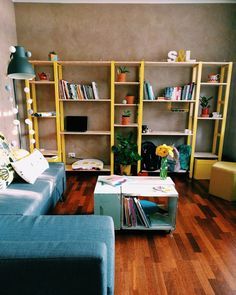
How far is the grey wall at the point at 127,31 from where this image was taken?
3.37 metres

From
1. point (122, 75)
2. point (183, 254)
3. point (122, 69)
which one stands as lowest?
point (183, 254)

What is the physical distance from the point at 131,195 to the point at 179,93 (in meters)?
2.18

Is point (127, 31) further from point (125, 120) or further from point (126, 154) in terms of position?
point (126, 154)

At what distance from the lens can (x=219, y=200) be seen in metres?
2.78

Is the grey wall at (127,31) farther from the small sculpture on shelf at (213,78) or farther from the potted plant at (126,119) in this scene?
the potted plant at (126,119)

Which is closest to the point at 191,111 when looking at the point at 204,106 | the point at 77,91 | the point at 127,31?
the point at 204,106

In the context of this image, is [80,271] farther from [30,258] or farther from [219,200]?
[219,200]

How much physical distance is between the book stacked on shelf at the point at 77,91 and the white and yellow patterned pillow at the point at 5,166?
1480 mm

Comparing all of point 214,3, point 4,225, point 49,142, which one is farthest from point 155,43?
point 4,225

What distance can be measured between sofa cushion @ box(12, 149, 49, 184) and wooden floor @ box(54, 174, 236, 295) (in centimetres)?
55

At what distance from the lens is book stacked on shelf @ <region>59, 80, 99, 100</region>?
3361mm

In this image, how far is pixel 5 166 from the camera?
6.57 feet

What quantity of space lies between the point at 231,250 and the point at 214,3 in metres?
3.66

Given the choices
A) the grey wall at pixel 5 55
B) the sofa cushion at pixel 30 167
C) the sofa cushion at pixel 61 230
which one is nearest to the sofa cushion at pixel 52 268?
the sofa cushion at pixel 61 230
